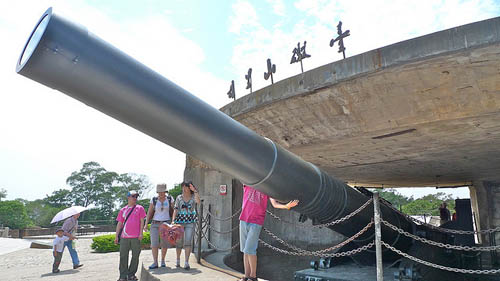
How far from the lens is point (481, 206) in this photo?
454 inches

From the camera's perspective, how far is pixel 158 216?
17.6 feet

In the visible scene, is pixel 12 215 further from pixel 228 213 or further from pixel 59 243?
pixel 59 243

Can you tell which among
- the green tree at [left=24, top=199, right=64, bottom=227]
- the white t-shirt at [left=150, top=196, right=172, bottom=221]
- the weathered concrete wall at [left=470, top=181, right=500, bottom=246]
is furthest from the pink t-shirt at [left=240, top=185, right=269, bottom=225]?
the green tree at [left=24, top=199, right=64, bottom=227]

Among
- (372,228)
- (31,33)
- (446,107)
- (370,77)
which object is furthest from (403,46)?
(31,33)

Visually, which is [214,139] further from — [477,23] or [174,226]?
[477,23]

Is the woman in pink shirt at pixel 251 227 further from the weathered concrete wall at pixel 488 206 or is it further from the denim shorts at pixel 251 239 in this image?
the weathered concrete wall at pixel 488 206

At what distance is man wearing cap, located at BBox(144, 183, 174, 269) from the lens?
531cm

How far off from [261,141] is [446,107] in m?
4.14

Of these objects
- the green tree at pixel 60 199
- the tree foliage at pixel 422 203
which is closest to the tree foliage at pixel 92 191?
the green tree at pixel 60 199

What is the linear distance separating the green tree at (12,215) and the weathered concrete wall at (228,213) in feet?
96.1

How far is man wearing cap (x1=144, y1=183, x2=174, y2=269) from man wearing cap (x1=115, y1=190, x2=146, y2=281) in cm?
23

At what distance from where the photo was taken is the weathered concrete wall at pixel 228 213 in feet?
31.0

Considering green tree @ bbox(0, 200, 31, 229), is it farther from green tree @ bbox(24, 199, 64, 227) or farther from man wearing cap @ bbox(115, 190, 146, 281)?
man wearing cap @ bbox(115, 190, 146, 281)

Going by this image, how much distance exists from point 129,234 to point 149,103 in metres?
3.65
